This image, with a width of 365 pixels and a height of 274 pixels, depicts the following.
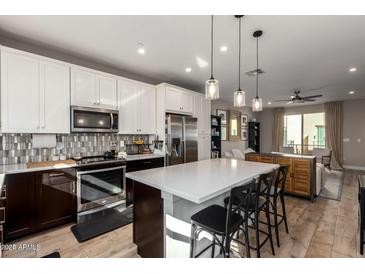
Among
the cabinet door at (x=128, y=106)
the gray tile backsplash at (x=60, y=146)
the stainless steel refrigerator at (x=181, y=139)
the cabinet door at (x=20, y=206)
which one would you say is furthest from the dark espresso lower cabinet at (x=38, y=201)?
the stainless steel refrigerator at (x=181, y=139)

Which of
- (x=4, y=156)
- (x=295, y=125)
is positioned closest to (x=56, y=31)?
(x=4, y=156)

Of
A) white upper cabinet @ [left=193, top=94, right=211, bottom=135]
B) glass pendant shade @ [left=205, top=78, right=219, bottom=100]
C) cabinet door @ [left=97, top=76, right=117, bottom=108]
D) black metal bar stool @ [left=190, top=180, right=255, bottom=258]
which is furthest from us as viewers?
white upper cabinet @ [left=193, top=94, right=211, bottom=135]

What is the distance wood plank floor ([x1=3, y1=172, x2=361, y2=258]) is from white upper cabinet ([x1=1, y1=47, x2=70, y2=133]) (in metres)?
1.55

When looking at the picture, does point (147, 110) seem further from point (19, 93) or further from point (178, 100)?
point (19, 93)

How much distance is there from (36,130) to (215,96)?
2.63 m

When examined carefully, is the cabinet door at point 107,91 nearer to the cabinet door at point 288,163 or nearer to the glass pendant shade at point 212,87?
the glass pendant shade at point 212,87

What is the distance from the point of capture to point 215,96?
2121mm

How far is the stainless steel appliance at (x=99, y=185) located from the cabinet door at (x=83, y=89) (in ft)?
3.31

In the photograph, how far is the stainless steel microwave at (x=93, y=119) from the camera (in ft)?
9.52

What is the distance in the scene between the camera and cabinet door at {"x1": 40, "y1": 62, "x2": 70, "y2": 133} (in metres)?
2.65

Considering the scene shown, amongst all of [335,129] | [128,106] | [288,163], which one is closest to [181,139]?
[128,106]

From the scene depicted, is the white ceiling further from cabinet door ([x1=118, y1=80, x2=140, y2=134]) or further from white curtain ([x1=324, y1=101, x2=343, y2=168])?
white curtain ([x1=324, y1=101, x2=343, y2=168])

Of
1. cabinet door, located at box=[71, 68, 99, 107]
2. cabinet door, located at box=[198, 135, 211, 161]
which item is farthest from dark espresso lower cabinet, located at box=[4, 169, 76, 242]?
cabinet door, located at box=[198, 135, 211, 161]
